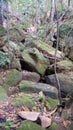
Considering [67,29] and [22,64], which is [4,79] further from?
[67,29]

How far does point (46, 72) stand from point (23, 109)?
3.28m

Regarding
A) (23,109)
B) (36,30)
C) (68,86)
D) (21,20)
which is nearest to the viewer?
(23,109)

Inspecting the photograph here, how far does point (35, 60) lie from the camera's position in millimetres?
8734

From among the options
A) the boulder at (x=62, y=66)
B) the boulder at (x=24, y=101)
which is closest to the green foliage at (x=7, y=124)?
the boulder at (x=24, y=101)

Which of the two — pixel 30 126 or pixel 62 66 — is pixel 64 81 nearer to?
pixel 62 66

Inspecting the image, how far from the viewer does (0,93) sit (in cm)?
652

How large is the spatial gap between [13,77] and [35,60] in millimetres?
1554

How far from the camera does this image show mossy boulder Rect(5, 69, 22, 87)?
7281mm

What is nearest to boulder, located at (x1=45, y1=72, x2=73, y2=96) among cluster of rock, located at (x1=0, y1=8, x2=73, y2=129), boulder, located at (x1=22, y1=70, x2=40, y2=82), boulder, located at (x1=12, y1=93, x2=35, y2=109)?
cluster of rock, located at (x1=0, y1=8, x2=73, y2=129)

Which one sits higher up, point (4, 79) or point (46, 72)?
point (4, 79)

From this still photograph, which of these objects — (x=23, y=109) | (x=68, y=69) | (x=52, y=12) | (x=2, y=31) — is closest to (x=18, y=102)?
(x=23, y=109)

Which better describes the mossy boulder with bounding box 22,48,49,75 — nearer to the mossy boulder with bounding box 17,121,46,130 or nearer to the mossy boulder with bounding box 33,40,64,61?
the mossy boulder with bounding box 33,40,64,61

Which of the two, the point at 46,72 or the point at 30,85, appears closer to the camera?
the point at 30,85

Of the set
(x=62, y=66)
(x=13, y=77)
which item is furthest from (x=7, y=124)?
(x=62, y=66)
